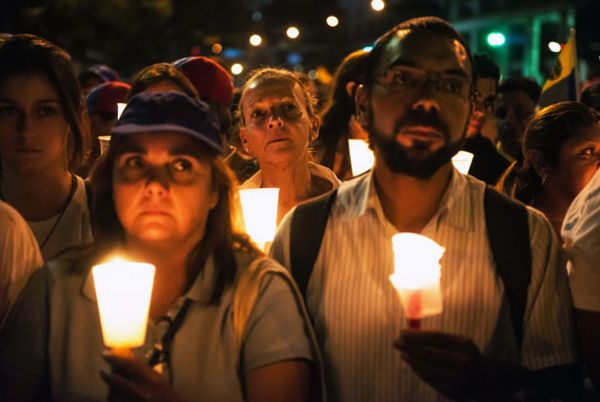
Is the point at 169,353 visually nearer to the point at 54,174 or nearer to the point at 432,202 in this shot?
the point at 432,202

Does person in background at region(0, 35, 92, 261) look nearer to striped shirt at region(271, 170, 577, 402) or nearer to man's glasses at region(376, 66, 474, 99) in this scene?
striped shirt at region(271, 170, 577, 402)

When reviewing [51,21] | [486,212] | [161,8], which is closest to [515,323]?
[486,212]

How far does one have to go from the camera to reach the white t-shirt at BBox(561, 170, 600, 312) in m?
3.68

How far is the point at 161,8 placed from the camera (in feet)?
121

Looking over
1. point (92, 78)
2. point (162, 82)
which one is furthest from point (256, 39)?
point (162, 82)

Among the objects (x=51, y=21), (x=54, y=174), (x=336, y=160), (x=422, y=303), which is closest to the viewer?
(x=422, y=303)

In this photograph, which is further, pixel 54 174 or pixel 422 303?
→ pixel 54 174

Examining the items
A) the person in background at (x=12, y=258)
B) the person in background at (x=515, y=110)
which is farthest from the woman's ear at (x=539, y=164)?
the person in background at (x=515, y=110)

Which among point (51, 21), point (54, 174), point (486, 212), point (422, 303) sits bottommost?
point (422, 303)

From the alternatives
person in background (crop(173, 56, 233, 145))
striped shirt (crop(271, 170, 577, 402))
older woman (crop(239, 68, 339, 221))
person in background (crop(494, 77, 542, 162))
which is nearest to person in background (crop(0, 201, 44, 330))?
striped shirt (crop(271, 170, 577, 402))

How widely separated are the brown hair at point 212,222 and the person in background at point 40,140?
863 mm

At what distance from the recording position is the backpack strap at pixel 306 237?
12.2 feet

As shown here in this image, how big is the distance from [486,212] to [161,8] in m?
34.7

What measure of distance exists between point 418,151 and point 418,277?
2.43ft
